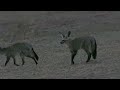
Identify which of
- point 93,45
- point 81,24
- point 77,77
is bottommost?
point 77,77

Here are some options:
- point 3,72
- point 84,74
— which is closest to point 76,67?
point 84,74

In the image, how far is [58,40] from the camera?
801 centimetres

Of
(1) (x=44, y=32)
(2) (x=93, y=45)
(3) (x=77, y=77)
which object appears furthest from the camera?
(1) (x=44, y=32)

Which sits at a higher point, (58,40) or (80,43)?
(58,40)

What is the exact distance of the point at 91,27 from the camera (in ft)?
28.0

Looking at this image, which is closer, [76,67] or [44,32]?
[76,67]

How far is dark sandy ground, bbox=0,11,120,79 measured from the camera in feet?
23.8

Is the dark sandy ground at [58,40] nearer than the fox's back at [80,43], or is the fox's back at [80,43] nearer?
the dark sandy ground at [58,40]

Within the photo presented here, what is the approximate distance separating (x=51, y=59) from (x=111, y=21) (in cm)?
159

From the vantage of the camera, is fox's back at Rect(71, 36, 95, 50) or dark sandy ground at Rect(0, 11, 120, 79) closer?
dark sandy ground at Rect(0, 11, 120, 79)

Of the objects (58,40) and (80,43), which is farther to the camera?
(58,40)

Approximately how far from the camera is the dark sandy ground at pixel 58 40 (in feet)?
23.8

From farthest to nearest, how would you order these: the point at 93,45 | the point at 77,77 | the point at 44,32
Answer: the point at 44,32 → the point at 93,45 → the point at 77,77
